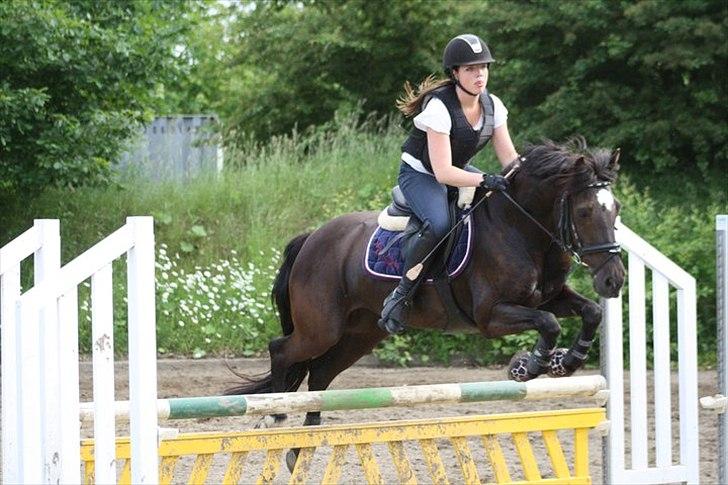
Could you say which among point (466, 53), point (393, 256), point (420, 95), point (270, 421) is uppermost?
point (466, 53)

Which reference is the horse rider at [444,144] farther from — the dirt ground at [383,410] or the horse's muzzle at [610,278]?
the dirt ground at [383,410]

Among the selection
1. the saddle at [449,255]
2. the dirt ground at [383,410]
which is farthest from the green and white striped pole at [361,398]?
the dirt ground at [383,410]

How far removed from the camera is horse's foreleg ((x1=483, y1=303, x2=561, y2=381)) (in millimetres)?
5109

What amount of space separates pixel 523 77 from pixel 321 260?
26.2 feet

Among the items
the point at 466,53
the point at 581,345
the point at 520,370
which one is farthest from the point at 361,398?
the point at 466,53

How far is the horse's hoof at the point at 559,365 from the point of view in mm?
5176

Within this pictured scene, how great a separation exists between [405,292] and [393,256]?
1.14 feet

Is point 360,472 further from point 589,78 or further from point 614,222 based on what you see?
point 589,78

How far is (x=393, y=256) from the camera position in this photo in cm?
580

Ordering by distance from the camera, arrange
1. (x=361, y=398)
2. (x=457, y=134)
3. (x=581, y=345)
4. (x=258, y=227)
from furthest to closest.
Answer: (x=258, y=227), (x=457, y=134), (x=581, y=345), (x=361, y=398)

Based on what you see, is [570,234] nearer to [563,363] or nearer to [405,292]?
[563,363]

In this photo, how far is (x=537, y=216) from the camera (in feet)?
Answer: 17.8

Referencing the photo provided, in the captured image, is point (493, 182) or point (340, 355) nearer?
point (493, 182)

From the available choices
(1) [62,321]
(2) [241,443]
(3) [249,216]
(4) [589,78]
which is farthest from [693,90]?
(1) [62,321]
